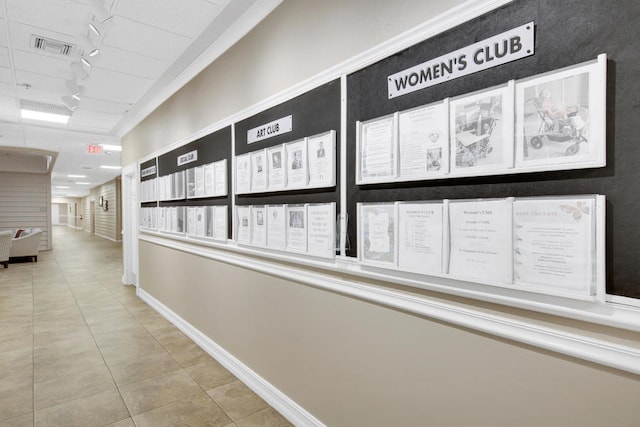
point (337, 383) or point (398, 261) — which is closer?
point (398, 261)

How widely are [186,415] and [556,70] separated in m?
2.92

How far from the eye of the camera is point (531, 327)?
48.0 inches

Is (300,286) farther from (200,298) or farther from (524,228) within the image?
(200,298)

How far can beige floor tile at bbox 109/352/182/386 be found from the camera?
3.01m

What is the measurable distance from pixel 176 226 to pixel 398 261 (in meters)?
3.41

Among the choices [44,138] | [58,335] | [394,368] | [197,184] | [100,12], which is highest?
[44,138]

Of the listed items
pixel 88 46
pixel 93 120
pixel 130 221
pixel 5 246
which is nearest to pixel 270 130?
pixel 88 46

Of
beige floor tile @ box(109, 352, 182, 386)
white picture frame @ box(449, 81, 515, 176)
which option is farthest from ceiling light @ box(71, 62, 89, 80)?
white picture frame @ box(449, 81, 515, 176)

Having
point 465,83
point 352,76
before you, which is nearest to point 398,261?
point 465,83

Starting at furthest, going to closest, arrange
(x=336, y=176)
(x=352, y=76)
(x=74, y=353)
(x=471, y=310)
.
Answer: (x=74, y=353)
(x=336, y=176)
(x=352, y=76)
(x=471, y=310)

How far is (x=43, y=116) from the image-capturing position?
577cm

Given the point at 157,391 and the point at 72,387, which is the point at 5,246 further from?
the point at 157,391

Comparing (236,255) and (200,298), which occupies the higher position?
(236,255)

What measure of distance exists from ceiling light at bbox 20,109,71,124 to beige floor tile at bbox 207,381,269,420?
18.2 feet
